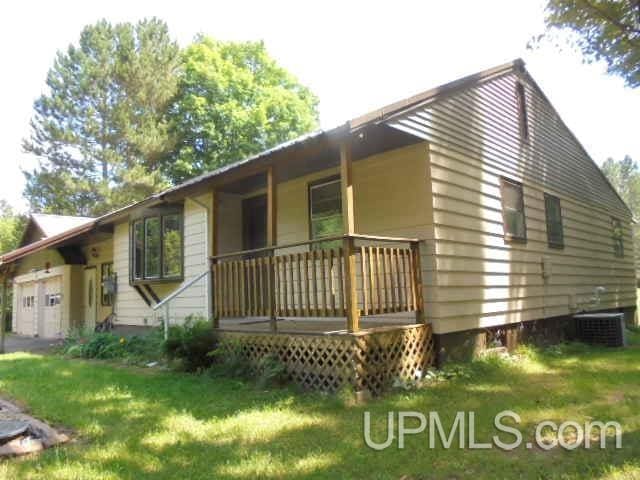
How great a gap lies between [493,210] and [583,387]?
3364 millimetres

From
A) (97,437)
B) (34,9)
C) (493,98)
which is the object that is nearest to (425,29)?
(493,98)

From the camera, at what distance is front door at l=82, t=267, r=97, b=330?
14.1m

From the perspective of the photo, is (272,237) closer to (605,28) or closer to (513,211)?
(513,211)

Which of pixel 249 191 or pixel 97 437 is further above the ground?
pixel 249 191

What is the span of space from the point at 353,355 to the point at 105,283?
9538 millimetres

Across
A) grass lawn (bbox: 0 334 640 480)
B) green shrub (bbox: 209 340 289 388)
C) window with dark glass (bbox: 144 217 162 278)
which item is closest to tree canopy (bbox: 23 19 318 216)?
window with dark glass (bbox: 144 217 162 278)

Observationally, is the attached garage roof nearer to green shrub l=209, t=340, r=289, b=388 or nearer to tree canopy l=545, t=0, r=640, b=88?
green shrub l=209, t=340, r=289, b=388

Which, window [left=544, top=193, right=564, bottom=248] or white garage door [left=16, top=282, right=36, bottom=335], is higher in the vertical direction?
window [left=544, top=193, right=564, bottom=248]

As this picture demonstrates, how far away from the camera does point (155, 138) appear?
84.1ft

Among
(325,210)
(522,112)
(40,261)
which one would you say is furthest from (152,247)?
(522,112)

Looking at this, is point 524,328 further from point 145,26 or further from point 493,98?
point 145,26

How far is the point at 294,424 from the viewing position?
4484mm

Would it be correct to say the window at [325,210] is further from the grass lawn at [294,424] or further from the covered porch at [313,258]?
the grass lawn at [294,424]

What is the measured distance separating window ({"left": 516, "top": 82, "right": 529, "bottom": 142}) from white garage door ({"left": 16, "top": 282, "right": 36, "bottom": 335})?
16.5 m
